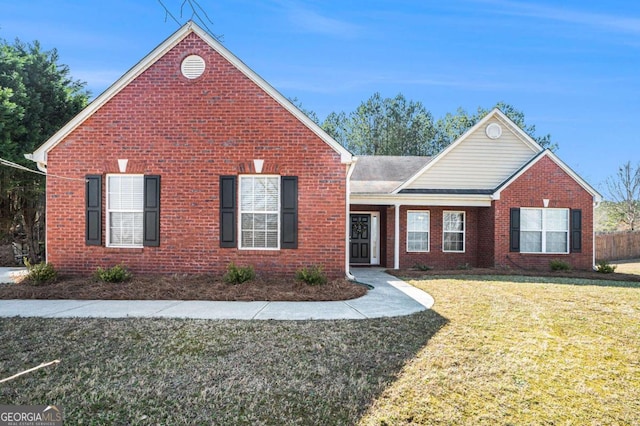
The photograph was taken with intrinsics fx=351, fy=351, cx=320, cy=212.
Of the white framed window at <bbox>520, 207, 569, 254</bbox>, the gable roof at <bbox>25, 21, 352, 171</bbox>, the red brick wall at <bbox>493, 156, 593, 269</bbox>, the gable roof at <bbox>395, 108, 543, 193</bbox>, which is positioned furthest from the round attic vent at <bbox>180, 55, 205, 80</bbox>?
the white framed window at <bbox>520, 207, 569, 254</bbox>

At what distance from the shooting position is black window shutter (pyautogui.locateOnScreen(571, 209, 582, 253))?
1295 centimetres

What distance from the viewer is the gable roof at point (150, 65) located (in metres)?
8.74

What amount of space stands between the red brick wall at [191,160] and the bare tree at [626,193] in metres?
31.8

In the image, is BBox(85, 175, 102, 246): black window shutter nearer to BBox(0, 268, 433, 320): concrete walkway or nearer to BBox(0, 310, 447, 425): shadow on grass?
BBox(0, 268, 433, 320): concrete walkway

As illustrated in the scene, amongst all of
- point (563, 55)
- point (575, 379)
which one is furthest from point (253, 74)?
point (563, 55)

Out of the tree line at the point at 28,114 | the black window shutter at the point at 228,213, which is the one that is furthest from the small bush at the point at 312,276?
the tree line at the point at 28,114

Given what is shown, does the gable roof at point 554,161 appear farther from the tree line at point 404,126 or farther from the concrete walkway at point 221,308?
the tree line at point 404,126

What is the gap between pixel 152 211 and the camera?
8.75 m

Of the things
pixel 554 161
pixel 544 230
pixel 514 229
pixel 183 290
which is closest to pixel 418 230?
pixel 514 229

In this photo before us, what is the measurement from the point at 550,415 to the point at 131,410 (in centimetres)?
350

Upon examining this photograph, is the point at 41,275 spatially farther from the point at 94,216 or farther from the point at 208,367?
the point at 208,367

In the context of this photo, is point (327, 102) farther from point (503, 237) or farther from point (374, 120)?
point (503, 237)

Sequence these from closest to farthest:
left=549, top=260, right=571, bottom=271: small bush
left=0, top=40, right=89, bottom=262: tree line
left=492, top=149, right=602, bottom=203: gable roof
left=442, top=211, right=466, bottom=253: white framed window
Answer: left=0, top=40, right=89, bottom=262: tree line
left=549, top=260, right=571, bottom=271: small bush
left=492, top=149, right=602, bottom=203: gable roof
left=442, top=211, right=466, bottom=253: white framed window

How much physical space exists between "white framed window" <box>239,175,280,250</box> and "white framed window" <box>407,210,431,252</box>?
684 centimetres
